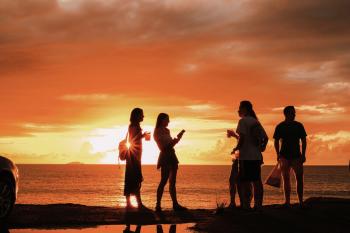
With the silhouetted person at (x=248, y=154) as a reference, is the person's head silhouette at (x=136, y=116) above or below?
above

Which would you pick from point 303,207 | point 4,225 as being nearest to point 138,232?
point 4,225

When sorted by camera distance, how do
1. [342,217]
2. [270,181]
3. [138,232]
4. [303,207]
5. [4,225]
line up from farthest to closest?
[270,181] → [303,207] → [342,217] → [4,225] → [138,232]

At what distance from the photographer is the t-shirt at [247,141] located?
1128cm

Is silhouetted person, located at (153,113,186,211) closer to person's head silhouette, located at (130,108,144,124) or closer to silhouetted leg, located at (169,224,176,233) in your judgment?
person's head silhouette, located at (130,108,144,124)

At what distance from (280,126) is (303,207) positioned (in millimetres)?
1986

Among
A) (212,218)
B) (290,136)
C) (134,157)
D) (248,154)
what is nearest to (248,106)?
(248,154)

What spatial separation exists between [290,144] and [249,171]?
5.30ft

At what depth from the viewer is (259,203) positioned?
11227 millimetres

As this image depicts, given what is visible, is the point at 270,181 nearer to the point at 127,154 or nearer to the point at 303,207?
the point at 303,207

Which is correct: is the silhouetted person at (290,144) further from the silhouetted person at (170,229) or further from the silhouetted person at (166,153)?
the silhouetted person at (170,229)

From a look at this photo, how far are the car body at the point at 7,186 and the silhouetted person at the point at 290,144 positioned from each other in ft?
20.0

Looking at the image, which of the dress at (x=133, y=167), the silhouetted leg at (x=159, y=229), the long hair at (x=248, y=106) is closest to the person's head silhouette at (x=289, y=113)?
the long hair at (x=248, y=106)

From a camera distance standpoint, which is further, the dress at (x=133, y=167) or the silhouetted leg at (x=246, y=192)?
the dress at (x=133, y=167)

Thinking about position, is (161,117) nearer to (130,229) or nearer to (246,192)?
(246,192)
